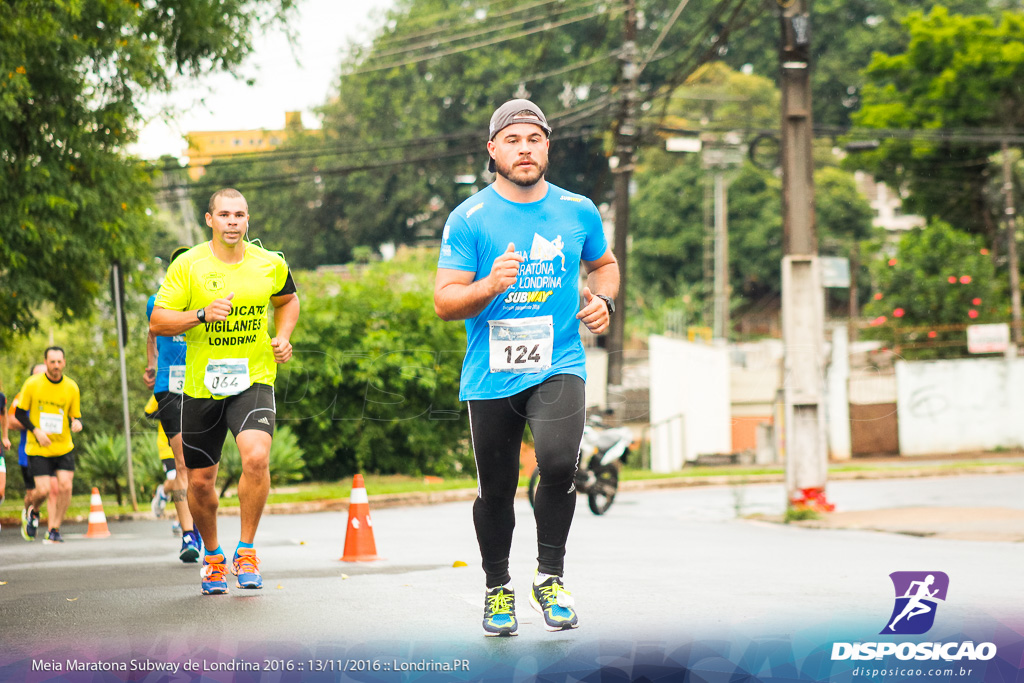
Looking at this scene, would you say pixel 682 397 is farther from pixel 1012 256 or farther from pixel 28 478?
pixel 28 478

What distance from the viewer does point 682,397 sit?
30.9m

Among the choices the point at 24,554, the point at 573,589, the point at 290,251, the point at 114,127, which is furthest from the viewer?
the point at 290,251

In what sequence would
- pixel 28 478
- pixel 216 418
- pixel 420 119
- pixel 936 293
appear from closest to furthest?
pixel 216 418
pixel 28 478
pixel 936 293
pixel 420 119

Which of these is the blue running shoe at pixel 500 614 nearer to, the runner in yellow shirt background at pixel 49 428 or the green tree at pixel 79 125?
the runner in yellow shirt background at pixel 49 428

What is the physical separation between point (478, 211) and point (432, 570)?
3635 mm

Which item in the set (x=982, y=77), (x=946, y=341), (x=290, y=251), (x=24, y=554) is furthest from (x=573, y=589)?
(x=290, y=251)

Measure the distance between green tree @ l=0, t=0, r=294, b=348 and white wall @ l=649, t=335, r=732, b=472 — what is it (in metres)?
16.1

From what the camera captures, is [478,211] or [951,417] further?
[951,417]

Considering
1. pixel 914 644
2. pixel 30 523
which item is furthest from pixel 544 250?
pixel 30 523

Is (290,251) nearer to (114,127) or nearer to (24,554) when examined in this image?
(114,127)

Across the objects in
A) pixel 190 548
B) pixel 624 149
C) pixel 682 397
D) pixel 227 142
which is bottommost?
pixel 190 548

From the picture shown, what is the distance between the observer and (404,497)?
16.6 meters

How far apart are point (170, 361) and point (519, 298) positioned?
4682 mm

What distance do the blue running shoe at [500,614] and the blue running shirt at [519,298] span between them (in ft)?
2.69
